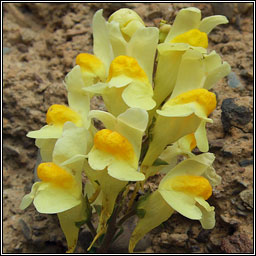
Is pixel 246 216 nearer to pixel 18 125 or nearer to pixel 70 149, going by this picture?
pixel 70 149

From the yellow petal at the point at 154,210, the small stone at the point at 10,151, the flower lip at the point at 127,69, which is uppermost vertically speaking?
the flower lip at the point at 127,69

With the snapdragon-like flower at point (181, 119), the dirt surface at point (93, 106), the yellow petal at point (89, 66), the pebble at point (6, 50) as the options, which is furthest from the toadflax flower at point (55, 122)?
the pebble at point (6, 50)

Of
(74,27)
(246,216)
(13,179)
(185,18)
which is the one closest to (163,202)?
(246,216)

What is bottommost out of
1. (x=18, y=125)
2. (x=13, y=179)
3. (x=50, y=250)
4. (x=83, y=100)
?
(x=50, y=250)

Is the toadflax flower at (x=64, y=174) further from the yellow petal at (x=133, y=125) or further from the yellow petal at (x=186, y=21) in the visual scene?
the yellow petal at (x=186, y=21)

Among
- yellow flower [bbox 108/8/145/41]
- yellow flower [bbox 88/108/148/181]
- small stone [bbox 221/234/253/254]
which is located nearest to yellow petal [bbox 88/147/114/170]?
yellow flower [bbox 88/108/148/181]
